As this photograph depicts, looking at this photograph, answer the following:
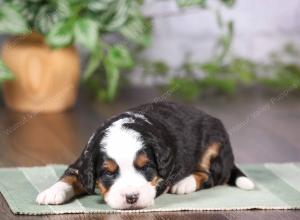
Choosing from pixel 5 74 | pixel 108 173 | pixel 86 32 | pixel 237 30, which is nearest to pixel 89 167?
pixel 108 173

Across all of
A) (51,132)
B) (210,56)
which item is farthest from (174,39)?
(51,132)

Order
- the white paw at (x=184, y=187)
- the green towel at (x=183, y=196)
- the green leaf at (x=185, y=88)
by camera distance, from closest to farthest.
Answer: the green towel at (x=183, y=196) → the white paw at (x=184, y=187) → the green leaf at (x=185, y=88)

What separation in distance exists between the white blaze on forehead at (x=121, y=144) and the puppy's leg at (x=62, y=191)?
0.77ft

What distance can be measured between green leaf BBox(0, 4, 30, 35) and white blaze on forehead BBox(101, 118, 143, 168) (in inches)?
70.5

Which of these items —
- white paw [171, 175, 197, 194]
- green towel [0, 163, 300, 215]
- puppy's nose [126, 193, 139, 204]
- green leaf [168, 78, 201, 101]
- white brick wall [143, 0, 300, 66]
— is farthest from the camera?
white brick wall [143, 0, 300, 66]

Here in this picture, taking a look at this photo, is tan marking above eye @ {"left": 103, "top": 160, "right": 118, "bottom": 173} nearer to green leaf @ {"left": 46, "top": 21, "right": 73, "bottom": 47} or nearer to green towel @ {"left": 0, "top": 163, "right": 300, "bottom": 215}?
green towel @ {"left": 0, "top": 163, "right": 300, "bottom": 215}

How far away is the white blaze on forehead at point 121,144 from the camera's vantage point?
9.09 feet

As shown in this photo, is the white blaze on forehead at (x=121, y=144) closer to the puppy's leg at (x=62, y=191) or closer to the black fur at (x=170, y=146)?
the black fur at (x=170, y=146)

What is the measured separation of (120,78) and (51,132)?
1465mm

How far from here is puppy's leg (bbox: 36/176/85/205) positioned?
2885 millimetres

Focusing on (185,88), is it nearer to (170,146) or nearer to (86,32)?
(86,32)

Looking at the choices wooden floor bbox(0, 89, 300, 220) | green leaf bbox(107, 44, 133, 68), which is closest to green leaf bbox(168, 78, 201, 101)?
wooden floor bbox(0, 89, 300, 220)

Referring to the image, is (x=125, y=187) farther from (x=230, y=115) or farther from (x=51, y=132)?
(x=230, y=115)

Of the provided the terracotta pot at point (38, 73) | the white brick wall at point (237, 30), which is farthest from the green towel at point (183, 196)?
the white brick wall at point (237, 30)
